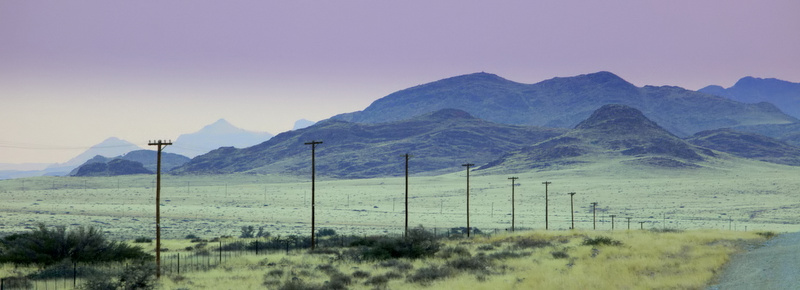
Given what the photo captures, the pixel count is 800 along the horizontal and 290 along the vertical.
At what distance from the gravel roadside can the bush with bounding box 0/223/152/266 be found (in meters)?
26.4

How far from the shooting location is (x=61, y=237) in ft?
99.3

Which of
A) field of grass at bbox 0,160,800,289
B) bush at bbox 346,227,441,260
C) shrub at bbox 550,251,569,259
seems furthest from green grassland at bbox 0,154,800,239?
shrub at bbox 550,251,569,259

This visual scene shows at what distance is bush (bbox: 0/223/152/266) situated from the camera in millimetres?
29531

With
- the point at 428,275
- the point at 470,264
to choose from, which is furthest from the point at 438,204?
the point at 428,275

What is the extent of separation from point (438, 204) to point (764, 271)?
98.0 m

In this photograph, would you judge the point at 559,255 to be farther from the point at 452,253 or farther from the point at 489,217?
the point at 489,217

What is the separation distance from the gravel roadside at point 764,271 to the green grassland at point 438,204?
38711mm

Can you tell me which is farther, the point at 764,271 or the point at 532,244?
the point at 532,244

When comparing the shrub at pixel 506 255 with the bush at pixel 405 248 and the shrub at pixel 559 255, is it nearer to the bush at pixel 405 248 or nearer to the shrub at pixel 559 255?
the shrub at pixel 559 255

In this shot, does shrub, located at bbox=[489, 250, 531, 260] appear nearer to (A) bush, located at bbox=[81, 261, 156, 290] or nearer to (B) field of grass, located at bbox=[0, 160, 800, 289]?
(B) field of grass, located at bbox=[0, 160, 800, 289]

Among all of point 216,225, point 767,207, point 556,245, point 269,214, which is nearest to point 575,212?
point 767,207

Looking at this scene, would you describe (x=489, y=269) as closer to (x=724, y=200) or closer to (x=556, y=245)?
(x=556, y=245)

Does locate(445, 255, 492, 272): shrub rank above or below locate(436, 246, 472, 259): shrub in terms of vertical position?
above

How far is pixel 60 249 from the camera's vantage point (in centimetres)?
3005
